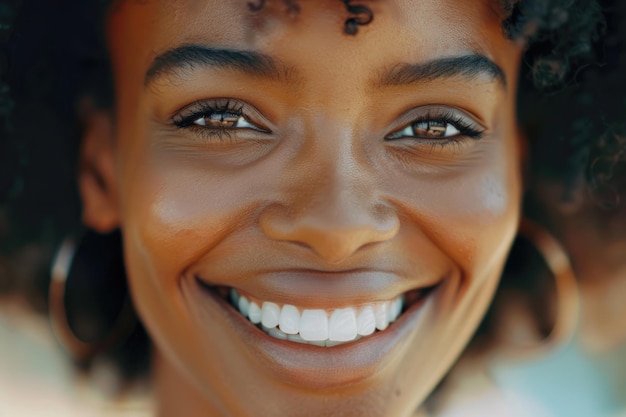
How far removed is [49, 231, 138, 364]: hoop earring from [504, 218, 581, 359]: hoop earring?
46.9 inches

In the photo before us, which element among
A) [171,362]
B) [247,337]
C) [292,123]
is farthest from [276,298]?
[171,362]

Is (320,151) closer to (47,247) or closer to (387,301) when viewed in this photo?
(387,301)

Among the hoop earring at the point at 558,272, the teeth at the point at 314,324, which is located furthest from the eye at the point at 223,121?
the hoop earring at the point at 558,272

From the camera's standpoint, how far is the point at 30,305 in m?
2.33

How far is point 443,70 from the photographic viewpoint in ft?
5.15

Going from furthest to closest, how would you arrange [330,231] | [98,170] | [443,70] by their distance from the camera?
[98,170] → [443,70] → [330,231]

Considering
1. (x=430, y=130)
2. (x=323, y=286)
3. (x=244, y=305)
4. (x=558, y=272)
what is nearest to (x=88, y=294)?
(x=244, y=305)

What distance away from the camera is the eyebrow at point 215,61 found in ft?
4.94

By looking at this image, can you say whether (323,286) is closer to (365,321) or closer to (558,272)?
(365,321)

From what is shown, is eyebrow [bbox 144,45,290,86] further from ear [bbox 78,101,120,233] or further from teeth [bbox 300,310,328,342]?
teeth [bbox 300,310,328,342]

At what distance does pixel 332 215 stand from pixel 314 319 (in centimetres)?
25

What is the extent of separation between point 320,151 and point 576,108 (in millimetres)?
881

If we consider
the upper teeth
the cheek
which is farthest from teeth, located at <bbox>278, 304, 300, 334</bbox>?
the cheek

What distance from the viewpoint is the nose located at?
147cm
